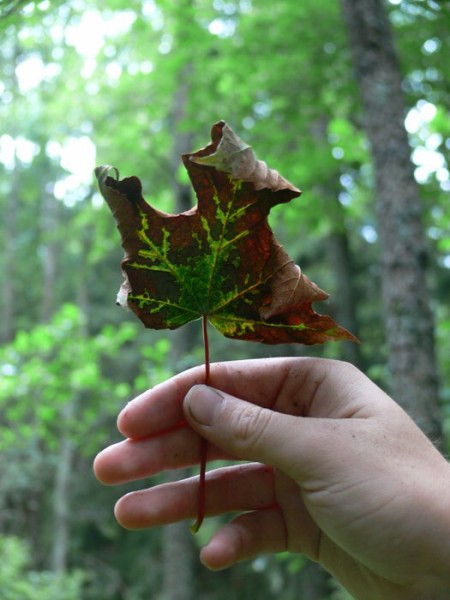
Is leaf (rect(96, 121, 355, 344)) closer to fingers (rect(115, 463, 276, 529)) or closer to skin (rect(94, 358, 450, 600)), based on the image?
skin (rect(94, 358, 450, 600))

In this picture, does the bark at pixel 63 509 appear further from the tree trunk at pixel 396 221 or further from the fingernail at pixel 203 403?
the fingernail at pixel 203 403

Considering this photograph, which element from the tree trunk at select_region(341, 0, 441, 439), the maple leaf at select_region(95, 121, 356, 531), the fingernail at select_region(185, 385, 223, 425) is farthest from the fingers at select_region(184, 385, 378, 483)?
the tree trunk at select_region(341, 0, 441, 439)

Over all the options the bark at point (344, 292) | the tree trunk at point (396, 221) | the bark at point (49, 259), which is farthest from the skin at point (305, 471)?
the bark at point (49, 259)

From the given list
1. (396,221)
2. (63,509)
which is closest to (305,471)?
(396,221)

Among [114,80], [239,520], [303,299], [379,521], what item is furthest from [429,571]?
[114,80]

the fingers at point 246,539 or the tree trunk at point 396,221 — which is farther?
the tree trunk at point 396,221

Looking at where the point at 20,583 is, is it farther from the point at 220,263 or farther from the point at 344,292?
the point at 220,263

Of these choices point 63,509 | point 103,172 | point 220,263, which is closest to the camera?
point 103,172
